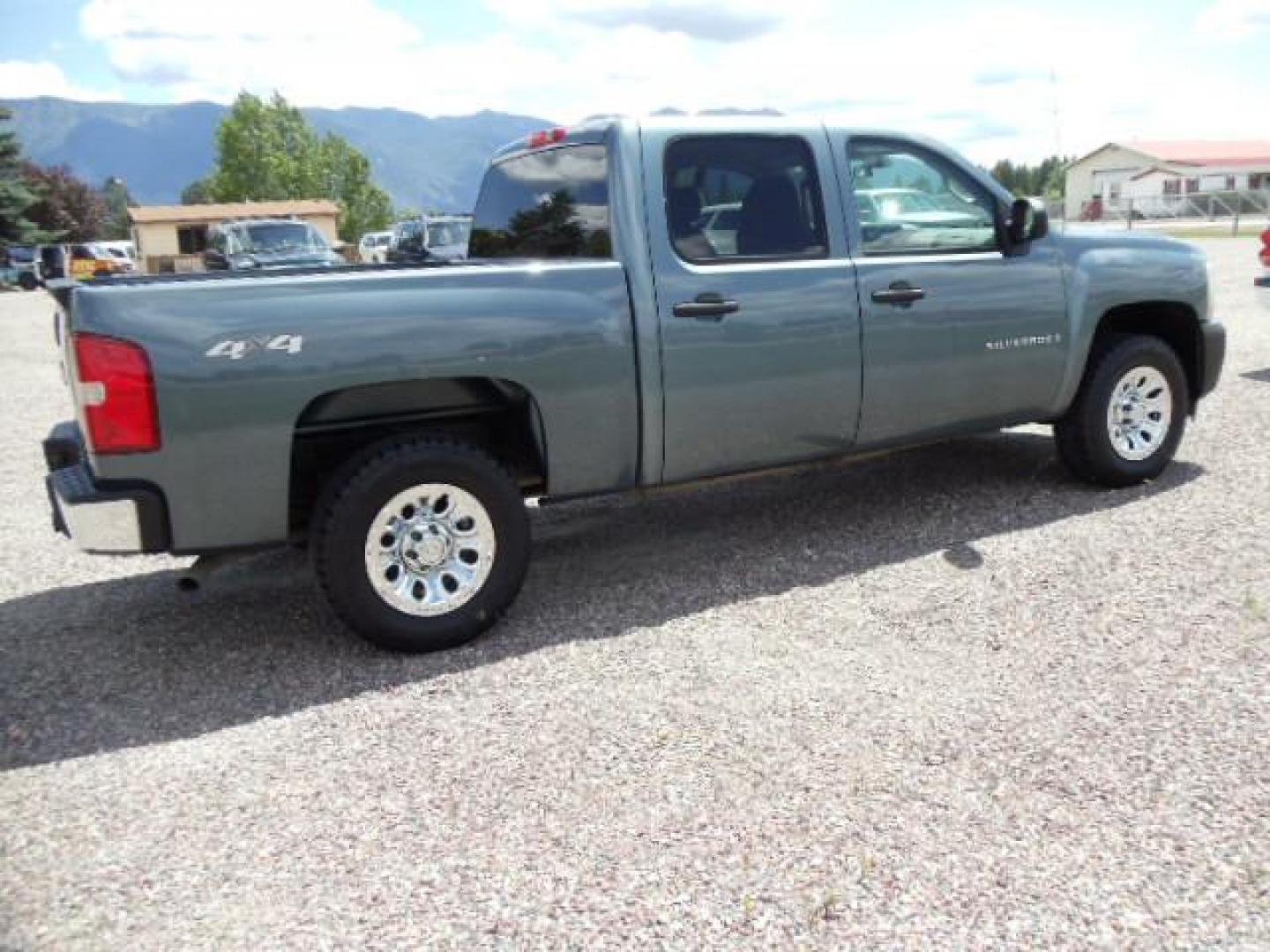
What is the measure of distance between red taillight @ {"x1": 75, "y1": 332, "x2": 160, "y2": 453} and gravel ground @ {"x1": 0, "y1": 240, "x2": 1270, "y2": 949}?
3.16 ft

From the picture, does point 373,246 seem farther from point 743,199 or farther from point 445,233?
point 743,199

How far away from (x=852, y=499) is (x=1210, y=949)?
378 cm

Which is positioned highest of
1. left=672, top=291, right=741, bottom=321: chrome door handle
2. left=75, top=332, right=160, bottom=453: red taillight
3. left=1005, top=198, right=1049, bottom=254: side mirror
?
left=1005, top=198, right=1049, bottom=254: side mirror

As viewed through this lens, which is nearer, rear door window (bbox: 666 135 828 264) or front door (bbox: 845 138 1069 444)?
rear door window (bbox: 666 135 828 264)

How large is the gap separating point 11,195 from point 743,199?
4855cm

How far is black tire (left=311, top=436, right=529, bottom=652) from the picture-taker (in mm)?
3926

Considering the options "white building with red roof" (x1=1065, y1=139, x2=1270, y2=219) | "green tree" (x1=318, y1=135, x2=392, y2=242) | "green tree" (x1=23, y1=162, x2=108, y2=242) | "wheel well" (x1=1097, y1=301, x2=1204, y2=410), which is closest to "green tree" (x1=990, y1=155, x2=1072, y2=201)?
"white building with red roof" (x1=1065, y1=139, x2=1270, y2=219)

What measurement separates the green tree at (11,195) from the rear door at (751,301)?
48.2 metres

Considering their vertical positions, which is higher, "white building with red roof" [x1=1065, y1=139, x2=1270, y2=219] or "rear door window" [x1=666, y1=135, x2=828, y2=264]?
"white building with red roof" [x1=1065, y1=139, x2=1270, y2=219]

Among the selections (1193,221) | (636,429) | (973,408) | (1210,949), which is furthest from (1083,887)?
(1193,221)

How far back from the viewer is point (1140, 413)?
588 cm

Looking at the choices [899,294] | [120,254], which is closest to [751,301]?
[899,294]

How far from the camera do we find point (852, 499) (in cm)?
606

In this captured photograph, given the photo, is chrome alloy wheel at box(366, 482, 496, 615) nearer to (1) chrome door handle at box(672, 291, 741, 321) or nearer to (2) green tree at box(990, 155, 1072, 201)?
(1) chrome door handle at box(672, 291, 741, 321)
